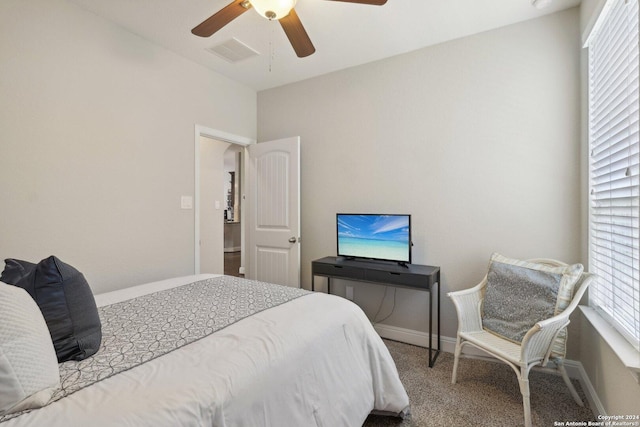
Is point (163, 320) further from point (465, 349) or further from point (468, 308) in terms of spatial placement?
point (465, 349)

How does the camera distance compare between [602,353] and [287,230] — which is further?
[287,230]

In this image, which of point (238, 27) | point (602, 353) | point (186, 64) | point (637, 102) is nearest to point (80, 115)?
point (186, 64)

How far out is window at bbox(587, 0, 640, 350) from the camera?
1.43m

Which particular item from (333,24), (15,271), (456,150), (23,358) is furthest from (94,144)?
(456,150)

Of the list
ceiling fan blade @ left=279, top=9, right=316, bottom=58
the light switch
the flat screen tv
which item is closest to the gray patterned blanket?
the light switch

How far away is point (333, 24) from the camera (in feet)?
7.94

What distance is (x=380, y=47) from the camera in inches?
110

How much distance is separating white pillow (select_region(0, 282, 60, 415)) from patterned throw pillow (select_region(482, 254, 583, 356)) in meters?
2.40

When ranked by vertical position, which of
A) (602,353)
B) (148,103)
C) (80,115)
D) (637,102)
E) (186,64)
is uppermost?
(186,64)

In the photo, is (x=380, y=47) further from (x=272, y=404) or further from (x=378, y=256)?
(x=272, y=404)

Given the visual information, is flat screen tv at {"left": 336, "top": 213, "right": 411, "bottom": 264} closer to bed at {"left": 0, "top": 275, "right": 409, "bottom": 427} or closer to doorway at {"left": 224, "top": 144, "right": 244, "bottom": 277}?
bed at {"left": 0, "top": 275, "right": 409, "bottom": 427}

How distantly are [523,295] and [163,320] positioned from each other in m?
2.24

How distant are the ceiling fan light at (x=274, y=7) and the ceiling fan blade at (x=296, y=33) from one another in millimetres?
46

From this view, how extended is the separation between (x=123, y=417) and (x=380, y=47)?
3.06m
